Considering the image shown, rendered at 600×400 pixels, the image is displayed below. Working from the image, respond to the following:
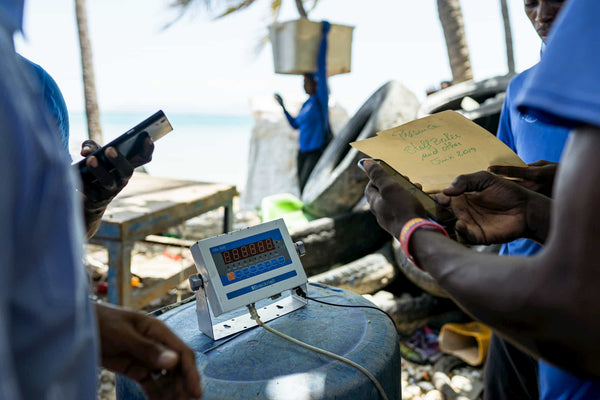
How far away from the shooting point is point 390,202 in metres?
1.00

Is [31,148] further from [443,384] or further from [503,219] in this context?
[443,384]

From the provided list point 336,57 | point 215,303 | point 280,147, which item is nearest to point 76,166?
point 215,303

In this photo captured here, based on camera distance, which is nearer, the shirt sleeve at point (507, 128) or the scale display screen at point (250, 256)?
the scale display screen at point (250, 256)

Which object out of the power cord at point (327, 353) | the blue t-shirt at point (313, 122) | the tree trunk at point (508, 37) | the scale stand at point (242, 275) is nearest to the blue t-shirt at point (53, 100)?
the scale stand at point (242, 275)

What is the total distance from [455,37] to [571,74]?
521 cm

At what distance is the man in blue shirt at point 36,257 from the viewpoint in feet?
1.47

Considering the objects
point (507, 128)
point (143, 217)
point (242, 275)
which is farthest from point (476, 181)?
point (143, 217)

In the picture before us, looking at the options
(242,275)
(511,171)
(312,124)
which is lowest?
(312,124)

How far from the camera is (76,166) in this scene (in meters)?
1.48

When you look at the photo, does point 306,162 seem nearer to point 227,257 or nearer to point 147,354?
point 227,257

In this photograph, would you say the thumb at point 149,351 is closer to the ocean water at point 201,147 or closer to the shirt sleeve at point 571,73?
the shirt sleeve at point 571,73

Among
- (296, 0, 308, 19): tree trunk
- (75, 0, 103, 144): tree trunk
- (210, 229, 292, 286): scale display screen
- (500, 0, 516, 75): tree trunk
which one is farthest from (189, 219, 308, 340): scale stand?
(500, 0, 516, 75): tree trunk

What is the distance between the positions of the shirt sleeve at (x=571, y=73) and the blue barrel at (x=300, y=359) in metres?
0.85

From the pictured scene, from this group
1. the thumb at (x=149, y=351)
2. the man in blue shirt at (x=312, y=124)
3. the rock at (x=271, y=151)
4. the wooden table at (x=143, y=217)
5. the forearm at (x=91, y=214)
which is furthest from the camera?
the rock at (x=271, y=151)
